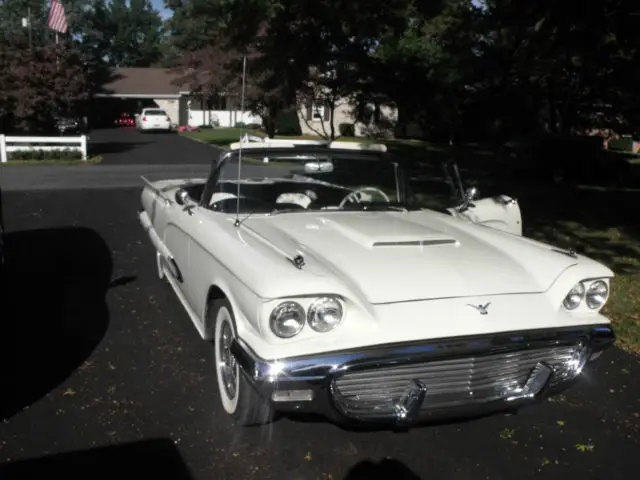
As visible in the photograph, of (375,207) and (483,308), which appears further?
(375,207)

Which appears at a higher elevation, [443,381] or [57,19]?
[57,19]

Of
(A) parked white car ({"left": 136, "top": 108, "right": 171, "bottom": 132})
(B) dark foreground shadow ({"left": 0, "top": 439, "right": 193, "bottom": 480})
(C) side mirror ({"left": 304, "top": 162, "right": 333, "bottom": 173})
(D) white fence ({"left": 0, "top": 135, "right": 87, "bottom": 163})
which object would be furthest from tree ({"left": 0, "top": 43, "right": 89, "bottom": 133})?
(B) dark foreground shadow ({"left": 0, "top": 439, "right": 193, "bottom": 480})

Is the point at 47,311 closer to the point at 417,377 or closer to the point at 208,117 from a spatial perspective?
the point at 417,377

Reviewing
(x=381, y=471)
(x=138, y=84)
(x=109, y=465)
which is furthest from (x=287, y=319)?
(x=138, y=84)

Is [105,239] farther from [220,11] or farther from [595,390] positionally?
[595,390]

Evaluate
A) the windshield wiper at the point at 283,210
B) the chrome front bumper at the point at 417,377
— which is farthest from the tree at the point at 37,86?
the chrome front bumper at the point at 417,377

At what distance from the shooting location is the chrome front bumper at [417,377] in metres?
2.80

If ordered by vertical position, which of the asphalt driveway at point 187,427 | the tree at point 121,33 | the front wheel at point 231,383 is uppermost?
the tree at point 121,33

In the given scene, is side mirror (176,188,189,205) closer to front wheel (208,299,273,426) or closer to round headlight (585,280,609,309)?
front wheel (208,299,273,426)

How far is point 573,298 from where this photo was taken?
3355mm

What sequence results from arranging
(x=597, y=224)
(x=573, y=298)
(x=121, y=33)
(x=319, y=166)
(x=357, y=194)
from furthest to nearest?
(x=121, y=33)
(x=597, y=224)
(x=357, y=194)
(x=319, y=166)
(x=573, y=298)

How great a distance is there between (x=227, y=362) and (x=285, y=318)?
85cm

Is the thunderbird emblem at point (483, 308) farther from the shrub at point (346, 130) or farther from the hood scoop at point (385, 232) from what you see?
the shrub at point (346, 130)

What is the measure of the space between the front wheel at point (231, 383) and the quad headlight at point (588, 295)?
1677 millimetres
